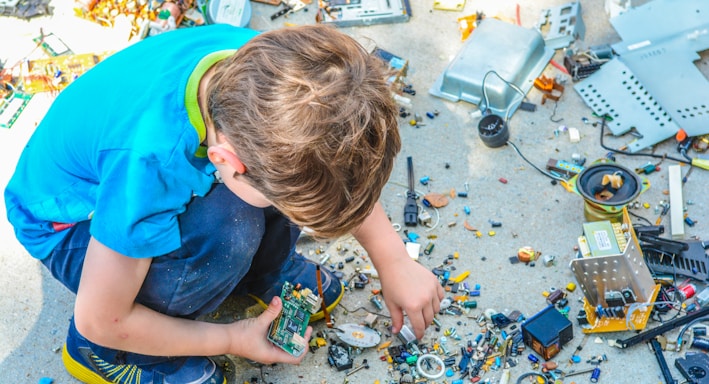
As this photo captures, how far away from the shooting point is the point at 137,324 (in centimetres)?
209

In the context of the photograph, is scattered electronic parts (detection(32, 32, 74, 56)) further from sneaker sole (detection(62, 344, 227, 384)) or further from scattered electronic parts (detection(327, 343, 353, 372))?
scattered electronic parts (detection(327, 343, 353, 372))

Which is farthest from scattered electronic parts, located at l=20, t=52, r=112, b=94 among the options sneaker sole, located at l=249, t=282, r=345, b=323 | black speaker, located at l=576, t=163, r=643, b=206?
black speaker, located at l=576, t=163, r=643, b=206

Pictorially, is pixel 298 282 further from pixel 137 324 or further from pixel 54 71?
pixel 54 71

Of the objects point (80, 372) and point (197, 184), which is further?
point (80, 372)

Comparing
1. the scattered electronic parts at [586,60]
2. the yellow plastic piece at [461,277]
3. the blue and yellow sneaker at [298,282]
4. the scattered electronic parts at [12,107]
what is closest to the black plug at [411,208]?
the yellow plastic piece at [461,277]

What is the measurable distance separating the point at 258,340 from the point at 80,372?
631 millimetres

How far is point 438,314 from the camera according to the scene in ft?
8.68

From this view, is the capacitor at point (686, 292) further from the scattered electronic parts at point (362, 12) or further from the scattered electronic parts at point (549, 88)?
the scattered electronic parts at point (362, 12)

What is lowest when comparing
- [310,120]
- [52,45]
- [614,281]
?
[614,281]

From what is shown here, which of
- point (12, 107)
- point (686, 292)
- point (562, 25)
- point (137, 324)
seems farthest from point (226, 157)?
point (562, 25)

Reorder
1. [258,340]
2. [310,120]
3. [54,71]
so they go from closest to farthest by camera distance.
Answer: [310,120] < [258,340] < [54,71]

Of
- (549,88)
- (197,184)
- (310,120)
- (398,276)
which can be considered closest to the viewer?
(310,120)

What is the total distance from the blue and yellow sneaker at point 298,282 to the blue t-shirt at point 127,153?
63 centimetres

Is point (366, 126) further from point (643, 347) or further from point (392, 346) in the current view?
point (643, 347)
